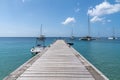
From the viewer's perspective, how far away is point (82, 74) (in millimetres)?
6141

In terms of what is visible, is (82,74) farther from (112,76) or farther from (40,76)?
(112,76)

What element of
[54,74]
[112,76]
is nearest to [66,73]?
[54,74]

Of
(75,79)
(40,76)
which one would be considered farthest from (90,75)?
(40,76)

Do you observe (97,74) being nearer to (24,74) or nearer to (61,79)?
(61,79)

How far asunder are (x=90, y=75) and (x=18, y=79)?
234 centimetres

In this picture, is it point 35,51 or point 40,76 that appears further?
point 35,51

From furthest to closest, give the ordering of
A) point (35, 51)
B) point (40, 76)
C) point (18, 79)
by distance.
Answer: point (35, 51)
point (40, 76)
point (18, 79)

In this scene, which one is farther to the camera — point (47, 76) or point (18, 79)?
point (47, 76)

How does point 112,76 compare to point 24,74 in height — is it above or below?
below

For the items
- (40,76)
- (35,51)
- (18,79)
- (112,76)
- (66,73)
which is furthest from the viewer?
(35,51)

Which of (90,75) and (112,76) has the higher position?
(90,75)

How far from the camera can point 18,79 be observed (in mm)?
5445

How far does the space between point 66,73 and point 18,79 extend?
1691 mm

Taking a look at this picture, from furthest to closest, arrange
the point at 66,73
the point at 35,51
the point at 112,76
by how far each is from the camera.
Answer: the point at 35,51
the point at 112,76
the point at 66,73
